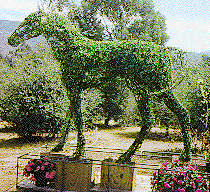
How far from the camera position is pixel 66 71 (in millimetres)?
4992

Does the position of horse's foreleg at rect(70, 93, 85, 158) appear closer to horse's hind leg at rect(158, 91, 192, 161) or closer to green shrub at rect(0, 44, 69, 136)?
horse's hind leg at rect(158, 91, 192, 161)

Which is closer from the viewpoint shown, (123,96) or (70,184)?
(70,184)

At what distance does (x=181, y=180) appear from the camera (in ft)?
13.7

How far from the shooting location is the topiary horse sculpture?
4746 mm

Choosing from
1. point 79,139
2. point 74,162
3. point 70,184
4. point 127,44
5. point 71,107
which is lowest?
point 70,184

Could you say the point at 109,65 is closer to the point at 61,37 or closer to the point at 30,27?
the point at 61,37

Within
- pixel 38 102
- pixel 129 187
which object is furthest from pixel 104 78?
pixel 38 102

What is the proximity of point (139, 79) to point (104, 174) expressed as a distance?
1.89 meters

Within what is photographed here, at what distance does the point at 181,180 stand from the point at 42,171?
8.36 ft

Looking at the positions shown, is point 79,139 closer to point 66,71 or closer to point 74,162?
point 74,162

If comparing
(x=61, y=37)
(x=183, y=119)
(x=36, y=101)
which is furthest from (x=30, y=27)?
(x=36, y=101)

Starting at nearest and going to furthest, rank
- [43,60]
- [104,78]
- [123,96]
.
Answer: [104,78]
[43,60]
[123,96]

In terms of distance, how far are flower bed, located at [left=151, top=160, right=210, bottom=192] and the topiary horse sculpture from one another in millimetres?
494

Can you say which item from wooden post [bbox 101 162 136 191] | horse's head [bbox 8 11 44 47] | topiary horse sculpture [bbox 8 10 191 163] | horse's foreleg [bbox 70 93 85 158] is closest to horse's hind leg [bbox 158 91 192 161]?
topiary horse sculpture [bbox 8 10 191 163]
